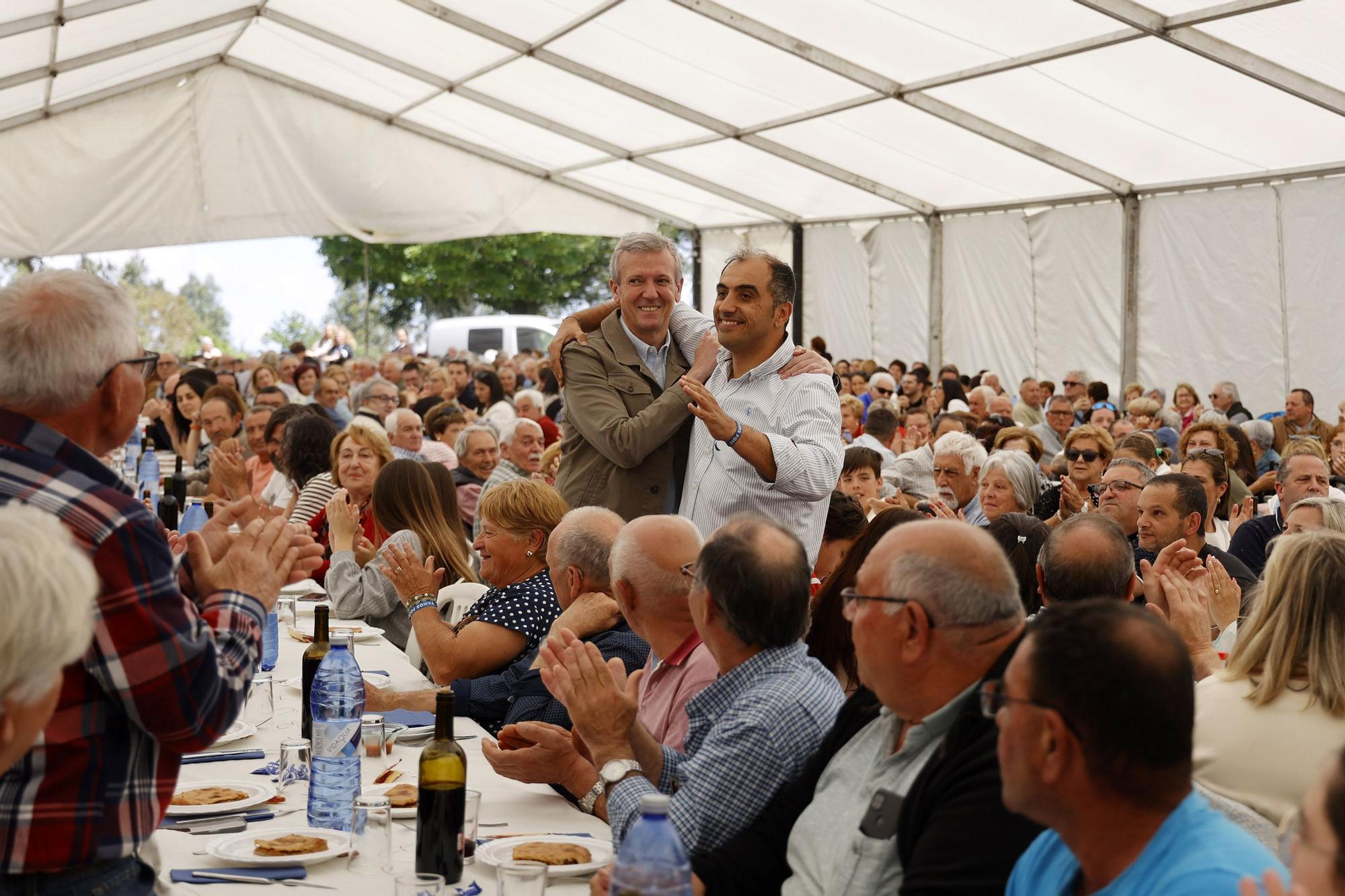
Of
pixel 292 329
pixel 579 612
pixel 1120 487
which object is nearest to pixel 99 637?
pixel 579 612

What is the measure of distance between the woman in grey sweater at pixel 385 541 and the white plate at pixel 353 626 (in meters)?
0.05

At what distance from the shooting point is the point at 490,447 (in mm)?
7219

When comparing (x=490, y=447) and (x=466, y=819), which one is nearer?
(x=466, y=819)

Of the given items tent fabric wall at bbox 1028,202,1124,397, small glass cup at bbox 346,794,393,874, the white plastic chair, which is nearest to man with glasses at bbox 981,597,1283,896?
small glass cup at bbox 346,794,393,874

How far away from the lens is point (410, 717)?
3.52 metres

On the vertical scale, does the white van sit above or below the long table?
above

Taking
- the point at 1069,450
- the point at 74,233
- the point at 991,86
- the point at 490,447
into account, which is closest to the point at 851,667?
the point at 1069,450

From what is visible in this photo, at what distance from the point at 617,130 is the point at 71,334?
48.4ft

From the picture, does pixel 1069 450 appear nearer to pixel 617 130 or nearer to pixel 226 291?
pixel 617 130

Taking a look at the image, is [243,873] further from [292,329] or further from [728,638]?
[292,329]

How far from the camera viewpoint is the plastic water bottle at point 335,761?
2672 mm

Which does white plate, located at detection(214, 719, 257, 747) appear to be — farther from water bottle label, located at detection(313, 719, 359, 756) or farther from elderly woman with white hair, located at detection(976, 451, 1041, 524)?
elderly woman with white hair, located at detection(976, 451, 1041, 524)

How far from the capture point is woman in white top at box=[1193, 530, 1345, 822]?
266 cm

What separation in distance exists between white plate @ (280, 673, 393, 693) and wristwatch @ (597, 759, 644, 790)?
165 centimetres
